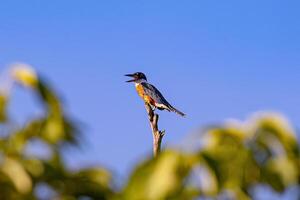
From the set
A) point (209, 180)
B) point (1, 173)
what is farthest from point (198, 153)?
point (1, 173)

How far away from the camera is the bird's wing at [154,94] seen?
20.1 metres

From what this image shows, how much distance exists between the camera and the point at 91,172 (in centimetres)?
222

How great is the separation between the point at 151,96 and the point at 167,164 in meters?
18.5

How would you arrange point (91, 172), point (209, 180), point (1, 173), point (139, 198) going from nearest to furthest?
point (139, 198) < point (209, 180) < point (1, 173) < point (91, 172)

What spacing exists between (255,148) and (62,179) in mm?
601

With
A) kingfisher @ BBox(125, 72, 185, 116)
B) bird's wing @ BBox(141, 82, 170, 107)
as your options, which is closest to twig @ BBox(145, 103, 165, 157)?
kingfisher @ BBox(125, 72, 185, 116)

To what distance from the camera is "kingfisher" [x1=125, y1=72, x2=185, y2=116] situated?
780 inches

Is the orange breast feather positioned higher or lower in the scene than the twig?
higher

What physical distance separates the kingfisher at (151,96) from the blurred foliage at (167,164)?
16.9 m

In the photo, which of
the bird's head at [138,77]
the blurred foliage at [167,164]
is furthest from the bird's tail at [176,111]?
the blurred foliage at [167,164]

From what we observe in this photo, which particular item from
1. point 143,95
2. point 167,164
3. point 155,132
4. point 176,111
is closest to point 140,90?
point 143,95

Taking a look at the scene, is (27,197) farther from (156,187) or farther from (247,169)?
(247,169)

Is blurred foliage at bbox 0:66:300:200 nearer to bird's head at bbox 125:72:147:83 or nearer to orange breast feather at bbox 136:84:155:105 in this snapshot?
orange breast feather at bbox 136:84:155:105

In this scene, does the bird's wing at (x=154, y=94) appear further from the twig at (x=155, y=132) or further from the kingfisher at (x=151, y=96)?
the twig at (x=155, y=132)
